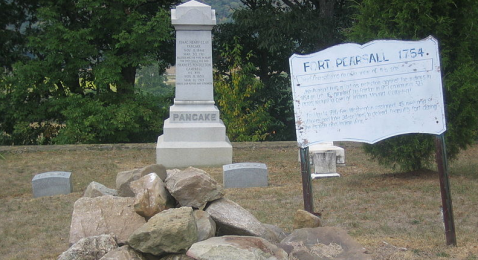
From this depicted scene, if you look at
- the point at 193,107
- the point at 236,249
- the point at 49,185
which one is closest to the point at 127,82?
the point at 193,107

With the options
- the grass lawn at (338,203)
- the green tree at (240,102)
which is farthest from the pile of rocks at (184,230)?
the green tree at (240,102)

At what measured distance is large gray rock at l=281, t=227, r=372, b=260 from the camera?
5254 millimetres

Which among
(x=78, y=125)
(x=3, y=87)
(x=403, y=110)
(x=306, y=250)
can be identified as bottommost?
(x=306, y=250)

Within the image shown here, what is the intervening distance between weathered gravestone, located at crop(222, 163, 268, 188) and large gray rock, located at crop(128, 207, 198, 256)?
447cm

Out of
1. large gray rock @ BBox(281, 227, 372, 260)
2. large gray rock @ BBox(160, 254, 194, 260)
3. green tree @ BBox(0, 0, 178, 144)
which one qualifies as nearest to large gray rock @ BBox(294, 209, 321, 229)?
large gray rock @ BBox(281, 227, 372, 260)

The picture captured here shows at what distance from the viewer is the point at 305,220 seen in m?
5.97

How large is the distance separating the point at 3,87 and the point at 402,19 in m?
13.1

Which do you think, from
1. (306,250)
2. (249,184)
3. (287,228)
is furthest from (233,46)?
(306,250)

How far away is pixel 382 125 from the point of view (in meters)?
6.16

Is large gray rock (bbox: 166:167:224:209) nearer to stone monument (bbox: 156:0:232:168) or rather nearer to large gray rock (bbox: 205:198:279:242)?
large gray rock (bbox: 205:198:279:242)

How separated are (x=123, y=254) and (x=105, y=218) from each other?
0.78 m

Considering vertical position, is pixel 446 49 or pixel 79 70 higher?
pixel 79 70

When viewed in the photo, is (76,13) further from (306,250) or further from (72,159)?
(306,250)

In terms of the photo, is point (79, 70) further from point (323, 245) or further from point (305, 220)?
point (323, 245)
